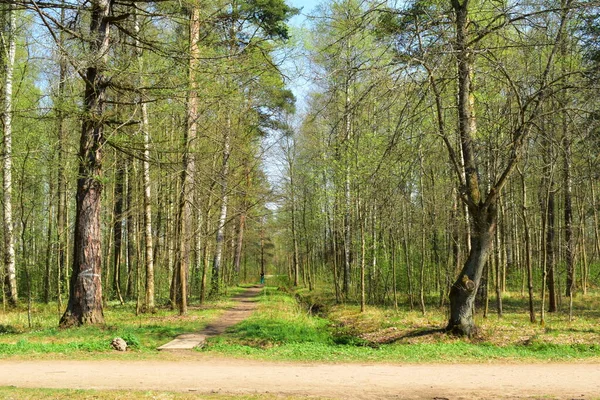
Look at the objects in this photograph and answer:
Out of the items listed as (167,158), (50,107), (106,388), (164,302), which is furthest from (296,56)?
(164,302)

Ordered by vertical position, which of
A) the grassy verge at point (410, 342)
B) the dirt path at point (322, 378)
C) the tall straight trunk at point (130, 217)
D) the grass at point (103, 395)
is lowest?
the grassy verge at point (410, 342)

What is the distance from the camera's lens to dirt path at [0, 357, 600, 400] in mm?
6023

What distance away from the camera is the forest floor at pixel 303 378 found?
593 centimetres

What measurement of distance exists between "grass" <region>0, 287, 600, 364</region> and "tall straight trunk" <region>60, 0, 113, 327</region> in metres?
0.65

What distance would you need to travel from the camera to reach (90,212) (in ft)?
36.2

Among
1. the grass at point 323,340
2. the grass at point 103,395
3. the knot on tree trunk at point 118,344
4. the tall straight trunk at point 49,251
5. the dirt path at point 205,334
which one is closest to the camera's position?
the grass at point 103,395

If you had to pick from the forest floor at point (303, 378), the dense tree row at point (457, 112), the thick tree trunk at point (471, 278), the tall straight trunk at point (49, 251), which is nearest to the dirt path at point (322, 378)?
the forest floor at point (303, 378)

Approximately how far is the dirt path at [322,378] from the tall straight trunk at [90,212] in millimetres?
3101

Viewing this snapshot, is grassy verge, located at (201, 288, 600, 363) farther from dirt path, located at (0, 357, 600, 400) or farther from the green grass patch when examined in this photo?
the green grass patch

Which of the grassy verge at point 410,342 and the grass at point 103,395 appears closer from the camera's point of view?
the grass at point 103,395

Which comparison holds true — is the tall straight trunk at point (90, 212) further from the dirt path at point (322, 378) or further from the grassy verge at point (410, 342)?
the grassy verge at point (410, 342)

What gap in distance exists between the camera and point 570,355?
→ 8.62 metres

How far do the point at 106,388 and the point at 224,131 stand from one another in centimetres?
1119

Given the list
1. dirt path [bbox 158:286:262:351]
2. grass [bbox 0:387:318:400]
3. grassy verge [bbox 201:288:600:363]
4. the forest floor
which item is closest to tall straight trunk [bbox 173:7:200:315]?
dirt path [bbox 158:286:262:351]
